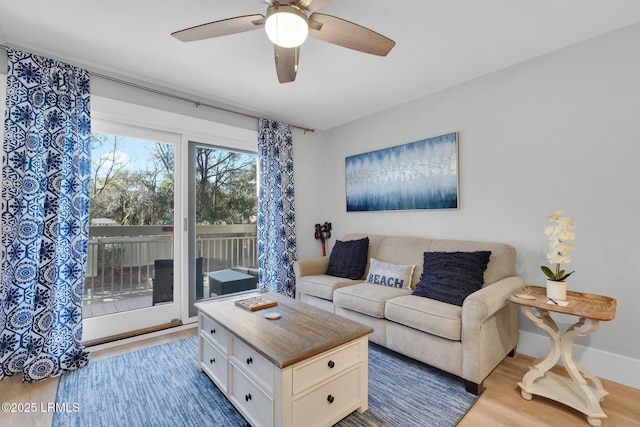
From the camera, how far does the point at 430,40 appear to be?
215 centimetres

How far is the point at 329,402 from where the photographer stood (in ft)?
5.04

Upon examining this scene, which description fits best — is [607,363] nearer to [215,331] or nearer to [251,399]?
[251,399]

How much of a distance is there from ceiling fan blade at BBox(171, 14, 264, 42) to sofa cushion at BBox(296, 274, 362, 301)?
2.27 m

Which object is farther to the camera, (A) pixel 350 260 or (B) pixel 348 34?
(A) pixel 350 260

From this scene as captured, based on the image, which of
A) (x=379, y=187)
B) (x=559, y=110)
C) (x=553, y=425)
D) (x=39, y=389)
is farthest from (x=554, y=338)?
(x=39, y=389)

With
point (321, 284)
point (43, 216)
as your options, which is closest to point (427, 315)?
point (321, 284)

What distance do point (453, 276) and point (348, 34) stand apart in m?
1.89

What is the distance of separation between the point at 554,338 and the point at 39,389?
3.41 meters

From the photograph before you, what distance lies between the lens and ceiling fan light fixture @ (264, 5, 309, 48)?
1.48 metres

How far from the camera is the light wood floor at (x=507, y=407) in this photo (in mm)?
1626

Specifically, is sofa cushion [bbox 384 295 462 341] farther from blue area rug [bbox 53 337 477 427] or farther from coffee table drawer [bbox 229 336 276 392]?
coffee table drawer [bbox 229 336 276 392]

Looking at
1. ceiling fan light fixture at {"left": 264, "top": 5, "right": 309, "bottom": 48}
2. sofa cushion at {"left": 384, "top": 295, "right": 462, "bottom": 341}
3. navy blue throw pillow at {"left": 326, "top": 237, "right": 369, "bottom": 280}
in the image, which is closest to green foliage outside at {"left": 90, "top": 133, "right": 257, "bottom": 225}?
navy blue throw pillow at {"left": 326, "top": 237, "right": 369, "bottom": 280}

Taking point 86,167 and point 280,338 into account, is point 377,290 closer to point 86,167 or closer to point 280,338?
point 280,338

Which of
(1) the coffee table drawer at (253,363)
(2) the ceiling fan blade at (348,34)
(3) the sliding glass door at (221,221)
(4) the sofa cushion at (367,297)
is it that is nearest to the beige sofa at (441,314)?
(4) the sofa cushion at (367,297)
